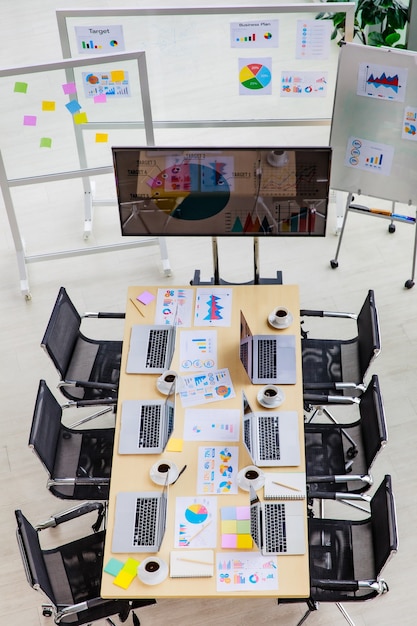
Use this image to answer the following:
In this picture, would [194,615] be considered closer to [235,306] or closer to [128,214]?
[235,306]

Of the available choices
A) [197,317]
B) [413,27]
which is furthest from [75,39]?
[413,27]

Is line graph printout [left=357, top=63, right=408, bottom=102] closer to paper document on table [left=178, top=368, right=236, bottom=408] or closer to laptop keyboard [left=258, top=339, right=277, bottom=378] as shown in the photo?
laptop keyboard [left=258, top=339, right=277, bottom=378]

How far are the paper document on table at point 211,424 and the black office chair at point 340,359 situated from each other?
0.56 meters

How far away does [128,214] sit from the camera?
4.70m

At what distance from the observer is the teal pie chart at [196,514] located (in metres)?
3.73

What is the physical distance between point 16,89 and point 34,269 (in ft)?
4.72

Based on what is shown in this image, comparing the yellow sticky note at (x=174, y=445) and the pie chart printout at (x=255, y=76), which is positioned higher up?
the pie chart printout at (x=255, y=76)

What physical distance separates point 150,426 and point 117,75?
2.41 meters

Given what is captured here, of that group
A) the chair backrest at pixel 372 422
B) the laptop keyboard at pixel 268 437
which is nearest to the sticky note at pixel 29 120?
the laptop keyboard at pixel 268 437

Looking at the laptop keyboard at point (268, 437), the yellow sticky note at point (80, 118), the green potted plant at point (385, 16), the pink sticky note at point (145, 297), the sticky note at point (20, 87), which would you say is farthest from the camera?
the green potted plant at point (385, 16)

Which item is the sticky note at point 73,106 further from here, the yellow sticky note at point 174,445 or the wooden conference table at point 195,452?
the yellow sticky note at point 174,445

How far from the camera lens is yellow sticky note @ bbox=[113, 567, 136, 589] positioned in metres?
3.54

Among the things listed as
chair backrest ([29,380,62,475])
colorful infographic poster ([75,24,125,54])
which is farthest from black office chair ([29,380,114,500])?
colorful infographic poster ([75,24,125,54])

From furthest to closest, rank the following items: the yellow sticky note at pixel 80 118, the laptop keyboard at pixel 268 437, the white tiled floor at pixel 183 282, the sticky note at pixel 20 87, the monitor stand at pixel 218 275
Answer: the yellow sticky note at pixel 80 118, the sticky note at pixel 20 87, the monitor stand at pixel 218 275, the white tiled floor at pixel 183 282, the laptop keyboard at pixel 268 437
